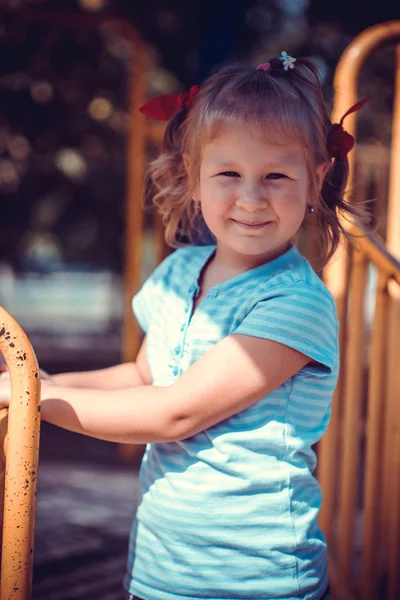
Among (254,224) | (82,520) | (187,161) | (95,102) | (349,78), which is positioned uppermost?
(95,102)

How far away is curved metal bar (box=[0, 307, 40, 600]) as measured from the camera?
1.10 meters

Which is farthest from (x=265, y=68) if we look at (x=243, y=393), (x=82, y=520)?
(x=82, y=520)

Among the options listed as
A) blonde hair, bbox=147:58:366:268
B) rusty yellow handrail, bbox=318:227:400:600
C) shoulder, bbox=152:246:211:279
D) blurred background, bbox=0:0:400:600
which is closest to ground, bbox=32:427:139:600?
blurred background, bbox=0:0:400:600

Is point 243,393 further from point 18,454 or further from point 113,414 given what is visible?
point 18,454

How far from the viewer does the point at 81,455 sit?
170 inches

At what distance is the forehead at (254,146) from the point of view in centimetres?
130

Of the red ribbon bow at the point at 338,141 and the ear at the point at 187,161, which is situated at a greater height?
the red ribbon bow at the point at 338,141

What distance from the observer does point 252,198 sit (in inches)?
51.1

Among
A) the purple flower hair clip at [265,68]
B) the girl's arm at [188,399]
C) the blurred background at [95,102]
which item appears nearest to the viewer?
the girl's arm at [188,399]

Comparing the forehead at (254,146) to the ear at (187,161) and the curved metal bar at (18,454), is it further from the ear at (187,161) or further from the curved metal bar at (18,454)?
the curved metal bar at (18,454)

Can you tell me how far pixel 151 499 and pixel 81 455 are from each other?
304 cm

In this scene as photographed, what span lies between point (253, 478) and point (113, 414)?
29cm

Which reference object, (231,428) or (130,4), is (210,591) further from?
(130,4)

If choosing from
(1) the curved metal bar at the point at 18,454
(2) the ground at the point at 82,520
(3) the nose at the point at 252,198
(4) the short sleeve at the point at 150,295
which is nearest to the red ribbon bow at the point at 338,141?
(3) the nose at the point at 252,198
